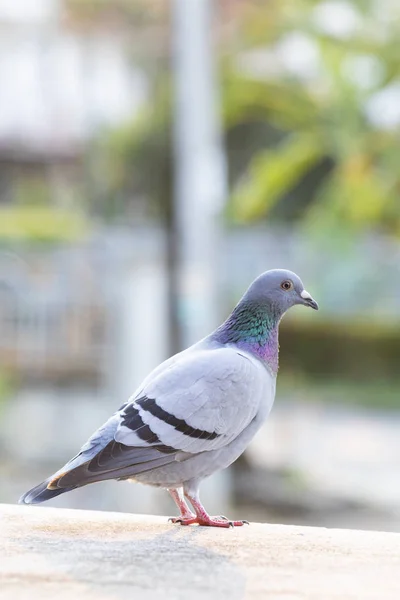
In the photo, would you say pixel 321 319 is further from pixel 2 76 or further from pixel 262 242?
pixel 2 76

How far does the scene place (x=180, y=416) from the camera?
2.08m

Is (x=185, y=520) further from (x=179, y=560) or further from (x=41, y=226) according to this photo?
(x=41, y=226)

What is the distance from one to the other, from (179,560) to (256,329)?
60cm

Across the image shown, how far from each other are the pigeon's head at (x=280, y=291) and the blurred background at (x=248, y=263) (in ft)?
23.4

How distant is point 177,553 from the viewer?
6.46 ft

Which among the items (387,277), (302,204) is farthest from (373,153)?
(302,204)

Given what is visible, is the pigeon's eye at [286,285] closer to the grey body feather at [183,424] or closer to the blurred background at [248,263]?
the grey body feather at [183,424]

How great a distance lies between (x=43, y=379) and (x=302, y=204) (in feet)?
16.0

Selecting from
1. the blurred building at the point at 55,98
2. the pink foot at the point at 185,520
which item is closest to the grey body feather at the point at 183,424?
the pink foot at the point at 185,520

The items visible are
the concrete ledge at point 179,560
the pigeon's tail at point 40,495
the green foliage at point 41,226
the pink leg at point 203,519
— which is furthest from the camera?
the green foliage at point 41,226

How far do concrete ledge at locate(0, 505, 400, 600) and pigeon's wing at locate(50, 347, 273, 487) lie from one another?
0.18 metres

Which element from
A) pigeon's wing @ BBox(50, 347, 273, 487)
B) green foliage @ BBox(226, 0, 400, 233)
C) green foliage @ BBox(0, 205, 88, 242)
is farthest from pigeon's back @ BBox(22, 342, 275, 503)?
green foliage @ BBox(0, 205, 88, 242)

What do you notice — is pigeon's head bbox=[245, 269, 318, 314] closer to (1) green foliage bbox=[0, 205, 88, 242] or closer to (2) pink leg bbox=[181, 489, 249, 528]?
(2) pink leg bbox=[181, 489, 249, 528]

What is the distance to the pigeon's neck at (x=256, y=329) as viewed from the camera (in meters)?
2.25
